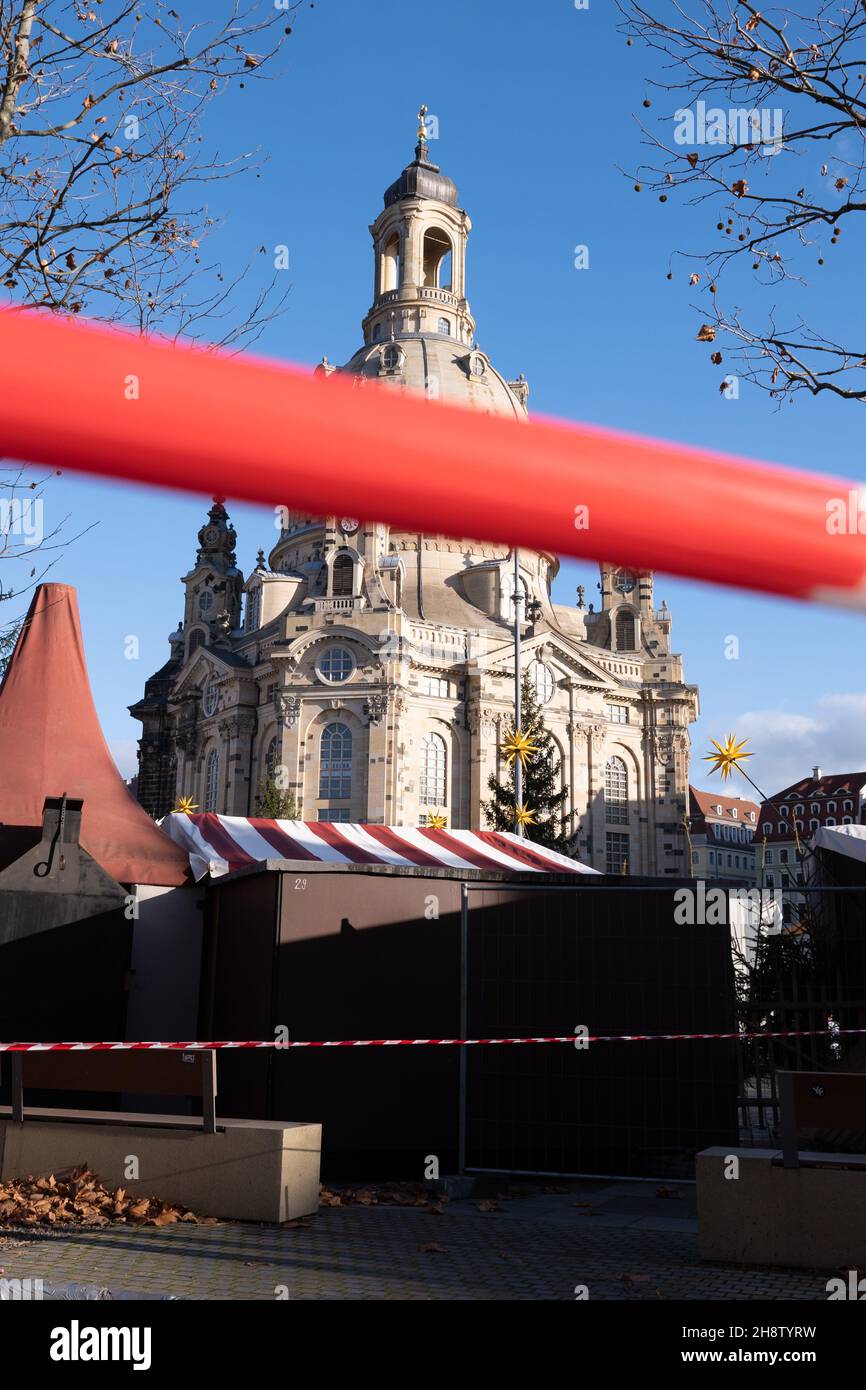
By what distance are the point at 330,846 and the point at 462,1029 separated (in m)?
4.18

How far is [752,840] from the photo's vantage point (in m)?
117

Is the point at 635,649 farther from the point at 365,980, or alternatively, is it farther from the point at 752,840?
the point at 365,980

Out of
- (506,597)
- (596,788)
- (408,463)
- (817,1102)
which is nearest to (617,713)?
(596,788)

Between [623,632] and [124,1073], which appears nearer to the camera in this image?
[124,1073]

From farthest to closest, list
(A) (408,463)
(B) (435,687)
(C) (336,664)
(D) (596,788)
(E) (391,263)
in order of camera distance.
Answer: (E) (391,263) < (D) (596,788) < (B) (435,687) < (C) (336,664) < (A) (408,463)

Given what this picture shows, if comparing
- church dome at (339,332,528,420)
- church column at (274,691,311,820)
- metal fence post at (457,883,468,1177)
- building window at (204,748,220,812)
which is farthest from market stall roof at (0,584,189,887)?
church dome at (339,332,528,420)

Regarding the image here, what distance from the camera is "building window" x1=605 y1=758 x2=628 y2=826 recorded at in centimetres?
7488

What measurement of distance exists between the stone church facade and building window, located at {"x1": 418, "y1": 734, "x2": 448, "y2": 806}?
13 cm

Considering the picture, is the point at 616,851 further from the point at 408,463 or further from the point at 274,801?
the point at 408,463

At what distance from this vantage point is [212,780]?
7531 cm

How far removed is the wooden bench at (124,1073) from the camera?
26.4 feet

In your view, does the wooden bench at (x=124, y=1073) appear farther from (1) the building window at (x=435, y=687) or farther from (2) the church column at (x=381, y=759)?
(1) the building window at (x=435, y=687)

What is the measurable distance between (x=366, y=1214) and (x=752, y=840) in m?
114
